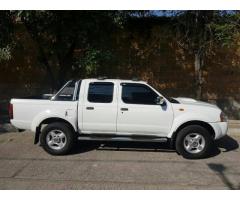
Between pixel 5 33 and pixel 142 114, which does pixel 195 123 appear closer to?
pixel 142 114

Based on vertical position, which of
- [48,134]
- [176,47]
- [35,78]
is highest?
[176,47]

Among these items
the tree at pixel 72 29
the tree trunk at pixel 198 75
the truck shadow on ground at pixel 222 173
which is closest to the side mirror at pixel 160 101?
the truck shadow on ground at pixel 222 173

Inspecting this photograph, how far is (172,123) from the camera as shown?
7.82 metres

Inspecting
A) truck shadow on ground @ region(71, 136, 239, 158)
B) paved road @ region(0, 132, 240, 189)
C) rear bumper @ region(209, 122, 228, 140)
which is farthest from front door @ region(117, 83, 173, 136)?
rear bumper @ region(209, 122, 228, 140)

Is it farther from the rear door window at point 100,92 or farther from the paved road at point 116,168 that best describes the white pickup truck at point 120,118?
the paved road at point 116,168

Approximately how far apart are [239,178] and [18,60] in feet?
30.7

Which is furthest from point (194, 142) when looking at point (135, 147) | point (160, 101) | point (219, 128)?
point (135, 147)

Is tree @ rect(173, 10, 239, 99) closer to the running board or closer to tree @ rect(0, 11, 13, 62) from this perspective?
the running board

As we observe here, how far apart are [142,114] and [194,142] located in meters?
1.27

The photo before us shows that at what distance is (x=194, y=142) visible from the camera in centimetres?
777

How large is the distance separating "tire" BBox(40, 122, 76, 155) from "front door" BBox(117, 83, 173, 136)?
3.63 ft
